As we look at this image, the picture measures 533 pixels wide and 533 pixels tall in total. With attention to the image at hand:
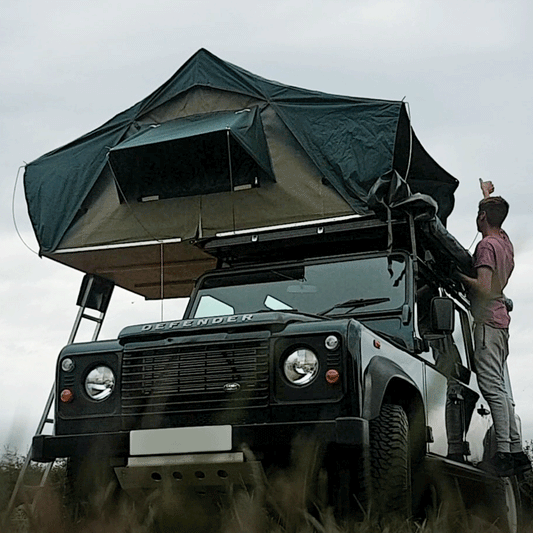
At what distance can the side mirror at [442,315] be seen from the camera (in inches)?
226

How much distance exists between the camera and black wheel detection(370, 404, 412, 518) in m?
4.57

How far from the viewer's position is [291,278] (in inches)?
255

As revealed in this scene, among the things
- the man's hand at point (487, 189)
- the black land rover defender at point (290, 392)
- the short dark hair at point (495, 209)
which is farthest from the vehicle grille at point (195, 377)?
the man's hand at point (487, 189)

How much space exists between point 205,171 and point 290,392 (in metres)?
2.72

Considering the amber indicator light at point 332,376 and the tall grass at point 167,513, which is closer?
the tall grass at point 167,513

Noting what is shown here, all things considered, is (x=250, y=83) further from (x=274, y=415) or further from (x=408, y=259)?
(x=274, y=415)

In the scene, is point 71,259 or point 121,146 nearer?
point 121,146

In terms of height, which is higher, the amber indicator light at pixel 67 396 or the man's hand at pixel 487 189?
the man's hand at pixel 487 189

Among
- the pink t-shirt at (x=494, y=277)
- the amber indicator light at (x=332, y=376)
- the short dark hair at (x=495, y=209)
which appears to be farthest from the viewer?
the short dark hair at (x=495, y=209)

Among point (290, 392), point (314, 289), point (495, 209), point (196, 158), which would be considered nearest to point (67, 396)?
point (290, 392)

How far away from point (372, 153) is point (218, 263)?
154cm

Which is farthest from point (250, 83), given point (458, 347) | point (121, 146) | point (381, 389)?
point (381, 389)

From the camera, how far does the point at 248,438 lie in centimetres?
457

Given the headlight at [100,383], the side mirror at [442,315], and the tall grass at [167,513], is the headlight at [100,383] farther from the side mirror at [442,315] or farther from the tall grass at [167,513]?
the tall grass at [167,513]
